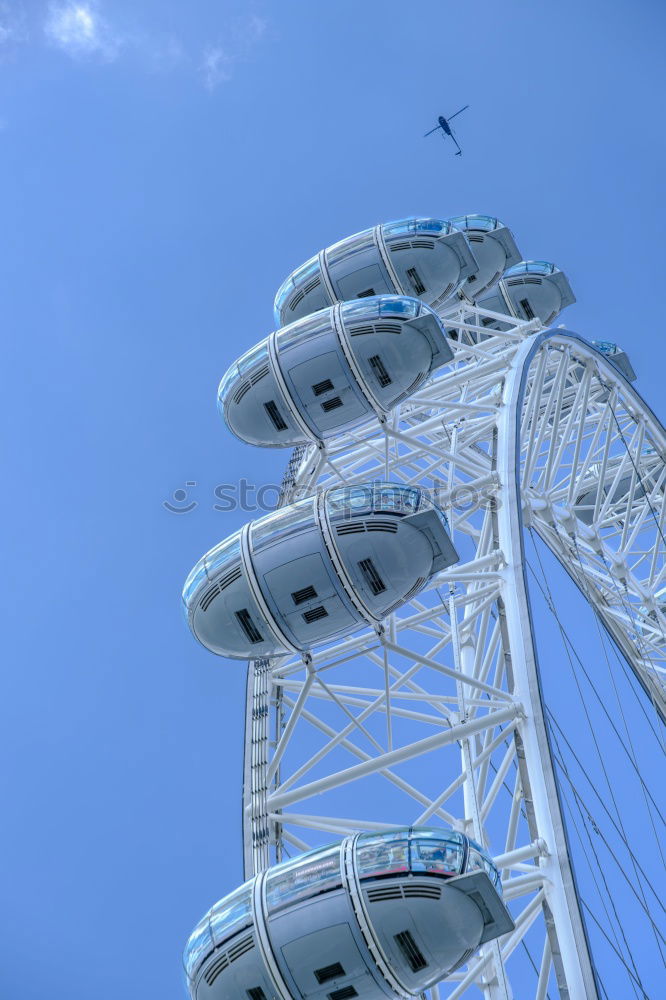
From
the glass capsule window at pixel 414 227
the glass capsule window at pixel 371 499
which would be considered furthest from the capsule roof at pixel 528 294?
the glass capsule window at pixel 371 499

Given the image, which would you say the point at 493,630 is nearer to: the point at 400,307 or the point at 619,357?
the point at 400,307

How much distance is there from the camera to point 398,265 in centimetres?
1794

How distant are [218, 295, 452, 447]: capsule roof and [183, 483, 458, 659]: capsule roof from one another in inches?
76.5

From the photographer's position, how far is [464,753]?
14008 millimetres

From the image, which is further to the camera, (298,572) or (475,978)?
(298,572)

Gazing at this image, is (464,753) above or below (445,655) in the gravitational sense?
below

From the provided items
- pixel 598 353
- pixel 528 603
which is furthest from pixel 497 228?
pixel 528 603

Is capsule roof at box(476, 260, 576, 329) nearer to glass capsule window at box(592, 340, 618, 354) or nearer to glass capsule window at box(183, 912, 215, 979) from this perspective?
glass capsule window at box(592, 340, 618, 354)

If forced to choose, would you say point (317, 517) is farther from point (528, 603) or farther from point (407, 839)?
point (407, 839)

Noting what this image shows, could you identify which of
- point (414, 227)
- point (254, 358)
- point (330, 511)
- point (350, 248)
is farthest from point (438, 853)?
point (350, 248)

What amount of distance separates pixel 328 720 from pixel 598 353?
2154 cm

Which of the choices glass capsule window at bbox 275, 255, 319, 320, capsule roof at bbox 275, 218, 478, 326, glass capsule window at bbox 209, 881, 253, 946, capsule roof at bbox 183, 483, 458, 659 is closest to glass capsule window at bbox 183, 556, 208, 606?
capsule roof at bbox 183, 483, 458, 659

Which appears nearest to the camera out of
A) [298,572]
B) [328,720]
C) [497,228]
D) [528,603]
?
[298,572]

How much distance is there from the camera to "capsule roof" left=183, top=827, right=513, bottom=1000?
393 inches
